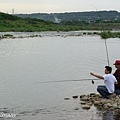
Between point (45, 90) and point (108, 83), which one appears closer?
point (108, 83)

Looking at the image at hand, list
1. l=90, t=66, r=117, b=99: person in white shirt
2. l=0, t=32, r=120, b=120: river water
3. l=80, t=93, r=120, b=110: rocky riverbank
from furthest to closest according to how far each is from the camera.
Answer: l=80, t=93, r=120, b=110: rocky riverbank
l=90, t=66, r=117, b=99: person in white shirt
l=0, t=32, r=120, b=120: river water

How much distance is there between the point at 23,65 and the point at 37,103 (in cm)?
1088

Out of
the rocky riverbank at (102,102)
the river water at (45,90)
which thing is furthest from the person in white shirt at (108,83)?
the river water at (45,90)

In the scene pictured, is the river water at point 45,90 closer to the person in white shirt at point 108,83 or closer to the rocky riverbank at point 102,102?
the rocky riverbank at point 102,102

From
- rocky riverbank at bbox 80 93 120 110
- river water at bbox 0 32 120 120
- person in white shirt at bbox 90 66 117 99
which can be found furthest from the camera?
rocky riverbank at bbox 80 93 120 110

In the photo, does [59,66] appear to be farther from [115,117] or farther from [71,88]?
[115,117]

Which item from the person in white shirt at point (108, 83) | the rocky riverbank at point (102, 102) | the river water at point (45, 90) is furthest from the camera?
the rocky riverbank at point (102, 102)

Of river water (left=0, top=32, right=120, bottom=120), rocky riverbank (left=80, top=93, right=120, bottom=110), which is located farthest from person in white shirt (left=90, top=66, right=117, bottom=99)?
river water (left=0, top=32, right=120, bottom=120)

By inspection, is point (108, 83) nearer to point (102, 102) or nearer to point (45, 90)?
point (102, 102)

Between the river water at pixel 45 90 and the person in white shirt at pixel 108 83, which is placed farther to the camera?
the person in white shirt at pixel 108 83

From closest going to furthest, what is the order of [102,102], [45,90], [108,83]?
[108,83]
[102,102]
[45,90]

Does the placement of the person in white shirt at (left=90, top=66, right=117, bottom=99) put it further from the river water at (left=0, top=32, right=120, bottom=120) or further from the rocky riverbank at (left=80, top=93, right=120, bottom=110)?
the river water at (left=0, top=32, right=120, bottom=120)

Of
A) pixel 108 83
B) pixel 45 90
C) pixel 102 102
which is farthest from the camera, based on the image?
pixel 45 90

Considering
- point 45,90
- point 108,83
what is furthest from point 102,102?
point 45,90
